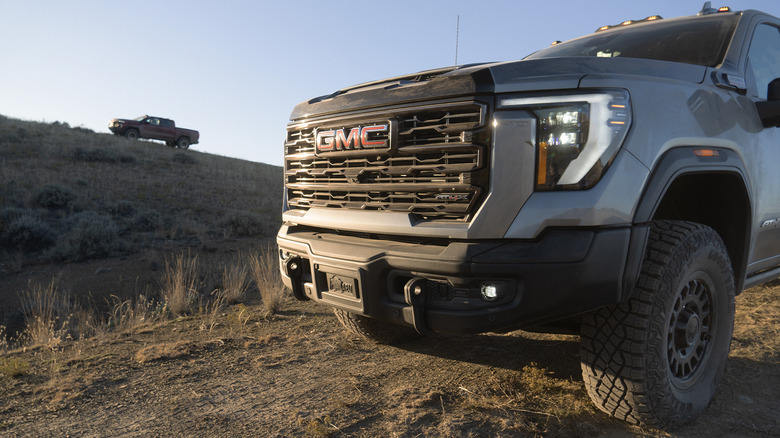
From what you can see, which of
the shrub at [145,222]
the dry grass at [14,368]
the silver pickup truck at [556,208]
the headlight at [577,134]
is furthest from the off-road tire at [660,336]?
the shrub at [145,222]

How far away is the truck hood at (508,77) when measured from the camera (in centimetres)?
228

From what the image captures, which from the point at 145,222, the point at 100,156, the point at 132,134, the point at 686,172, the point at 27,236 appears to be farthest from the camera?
the point at 132,134

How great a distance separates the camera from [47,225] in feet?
43.1

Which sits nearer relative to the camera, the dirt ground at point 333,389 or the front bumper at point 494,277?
the front bumper at point 494,277

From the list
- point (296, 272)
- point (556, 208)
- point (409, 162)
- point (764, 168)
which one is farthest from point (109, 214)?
point (764, 168)

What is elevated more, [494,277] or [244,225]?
[494,277]

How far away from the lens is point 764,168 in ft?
10.5

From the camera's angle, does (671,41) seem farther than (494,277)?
Yes

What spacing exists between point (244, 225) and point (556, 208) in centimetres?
1338

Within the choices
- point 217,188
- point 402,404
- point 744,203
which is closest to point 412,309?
point 402,404

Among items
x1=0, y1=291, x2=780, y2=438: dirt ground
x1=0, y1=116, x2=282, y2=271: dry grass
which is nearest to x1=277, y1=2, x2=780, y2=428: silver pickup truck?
x1=0, y1=291, x2=780, y2=438: dirt ground

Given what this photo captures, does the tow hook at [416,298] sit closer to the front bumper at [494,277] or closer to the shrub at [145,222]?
the front bumper at [494,277]

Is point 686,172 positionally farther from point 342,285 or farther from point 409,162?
point 342,285

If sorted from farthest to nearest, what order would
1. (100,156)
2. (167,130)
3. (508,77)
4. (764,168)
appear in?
(167,130), (100,156), (764,168), (508,77)
